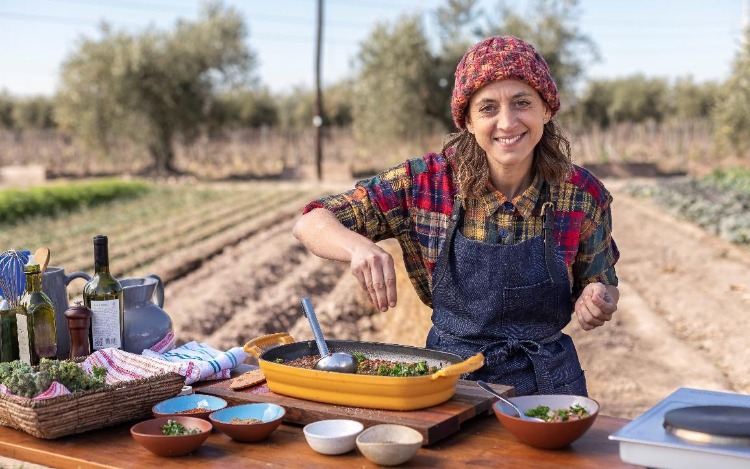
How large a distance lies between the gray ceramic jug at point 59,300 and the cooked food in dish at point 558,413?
4.86 feet

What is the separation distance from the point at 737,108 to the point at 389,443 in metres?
24.4

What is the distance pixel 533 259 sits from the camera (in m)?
2.75

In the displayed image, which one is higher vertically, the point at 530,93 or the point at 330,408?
the point at 530,93

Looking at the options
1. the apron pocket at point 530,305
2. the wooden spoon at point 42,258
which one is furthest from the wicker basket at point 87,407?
the apron pocket at point 530,305

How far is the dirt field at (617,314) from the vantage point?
6.62 m

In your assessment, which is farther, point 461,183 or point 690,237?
point 690,237

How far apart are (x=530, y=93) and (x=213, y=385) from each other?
4.11ft

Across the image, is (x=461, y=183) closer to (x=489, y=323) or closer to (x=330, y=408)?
(x=489, y=323)

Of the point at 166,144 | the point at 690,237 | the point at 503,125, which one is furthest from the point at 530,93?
the point at 166,144

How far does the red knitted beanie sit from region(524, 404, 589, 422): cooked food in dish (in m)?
0.99

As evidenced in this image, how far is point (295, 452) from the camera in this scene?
2.09 meters

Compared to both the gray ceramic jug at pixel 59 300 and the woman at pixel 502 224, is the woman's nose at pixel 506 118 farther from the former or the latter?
the gray ceramic jug at pixel 59 300

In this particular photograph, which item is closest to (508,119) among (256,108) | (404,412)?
(404,412)

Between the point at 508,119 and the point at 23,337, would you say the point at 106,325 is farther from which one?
the point at 508,119
